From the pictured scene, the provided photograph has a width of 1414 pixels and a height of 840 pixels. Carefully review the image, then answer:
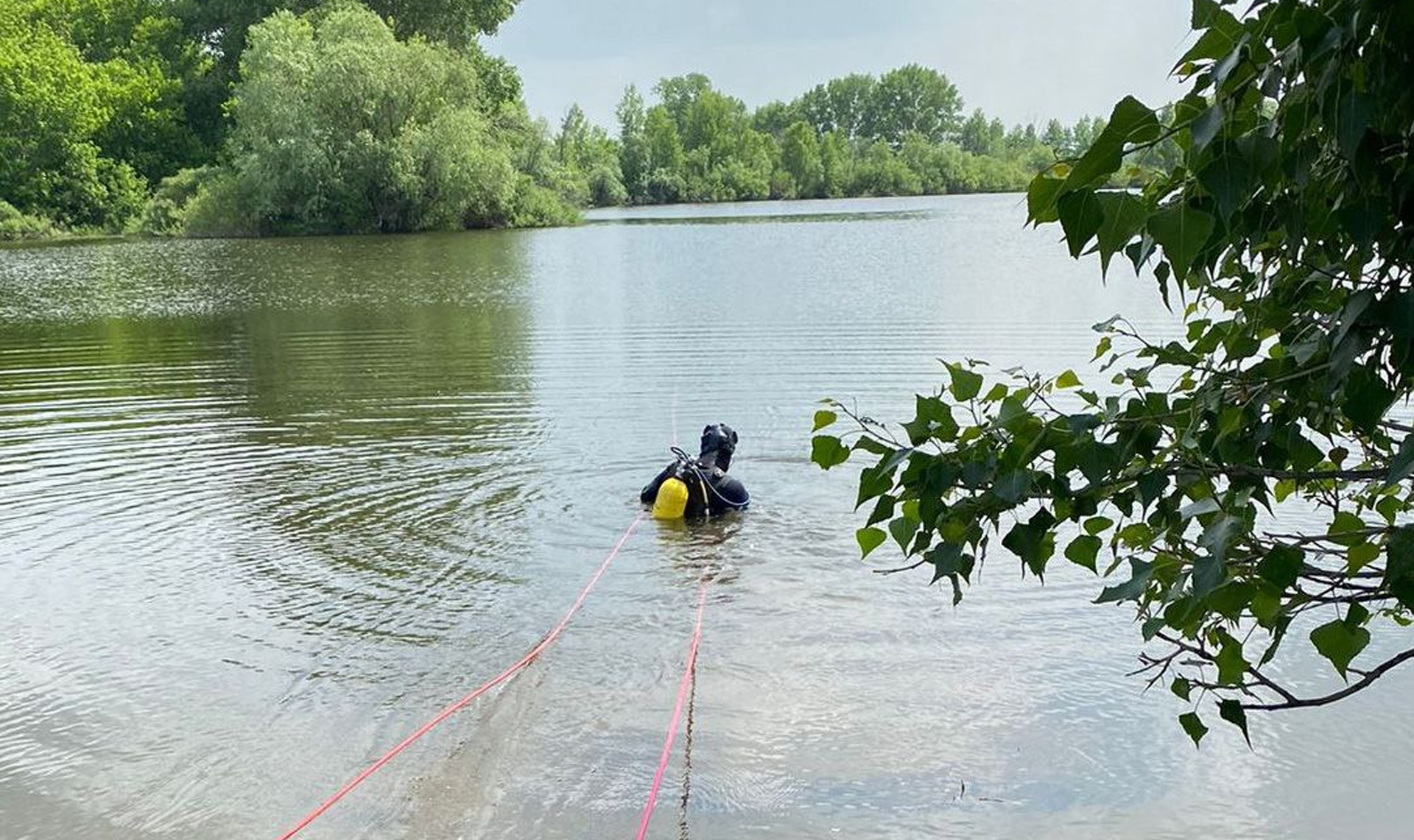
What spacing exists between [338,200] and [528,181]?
30.9ft

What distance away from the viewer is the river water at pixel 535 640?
5.71 m

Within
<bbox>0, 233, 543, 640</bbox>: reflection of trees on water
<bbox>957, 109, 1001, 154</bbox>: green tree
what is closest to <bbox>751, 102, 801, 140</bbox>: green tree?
<bbox>957, 109, 1001, 154</bbox>: green tree

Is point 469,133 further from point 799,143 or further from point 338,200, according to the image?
point 799,143

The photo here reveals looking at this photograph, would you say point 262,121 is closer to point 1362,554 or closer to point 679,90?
point 1362,554

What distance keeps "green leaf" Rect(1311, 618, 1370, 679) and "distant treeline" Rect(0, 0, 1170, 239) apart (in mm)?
33294

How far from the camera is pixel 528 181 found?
191ft

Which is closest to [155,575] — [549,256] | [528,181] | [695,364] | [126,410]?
[126,410]

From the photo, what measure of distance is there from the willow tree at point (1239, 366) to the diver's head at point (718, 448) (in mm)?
7824

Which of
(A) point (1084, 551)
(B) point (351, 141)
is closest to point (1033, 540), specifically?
(A) point (1084, 551)

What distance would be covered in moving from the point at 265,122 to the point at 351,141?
12.6ft

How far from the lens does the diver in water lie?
396 inches

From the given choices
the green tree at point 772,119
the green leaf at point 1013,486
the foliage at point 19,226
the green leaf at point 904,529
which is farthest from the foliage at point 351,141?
the green tree at point 772,119

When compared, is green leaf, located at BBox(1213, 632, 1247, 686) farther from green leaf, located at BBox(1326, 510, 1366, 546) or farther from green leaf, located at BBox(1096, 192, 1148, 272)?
green leaf, located at BBox(1096, 192, 1148, 272)

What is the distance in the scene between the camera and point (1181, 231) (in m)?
1.62
